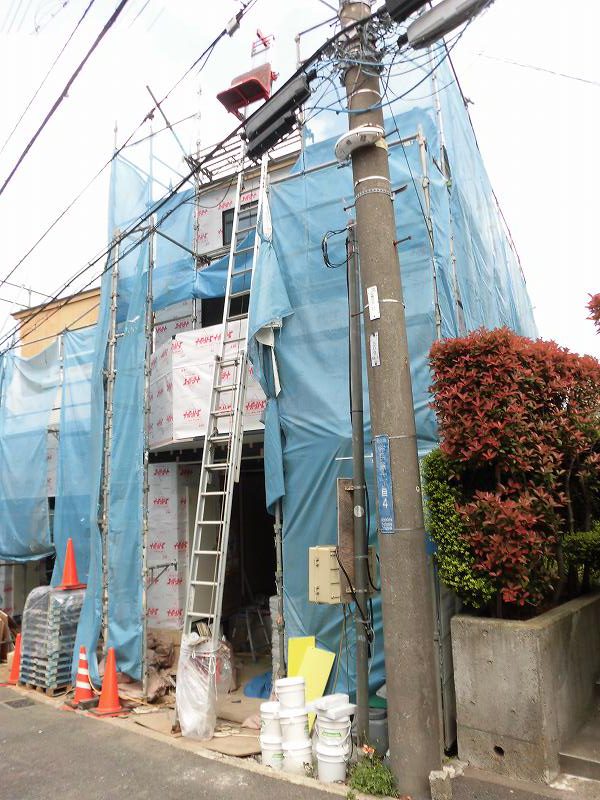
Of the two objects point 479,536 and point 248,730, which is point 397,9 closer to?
point 479,536

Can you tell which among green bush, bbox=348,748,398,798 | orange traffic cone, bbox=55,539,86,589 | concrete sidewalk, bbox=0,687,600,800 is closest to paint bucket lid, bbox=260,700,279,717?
concrete sidewalk, bbox=0,687,600,800

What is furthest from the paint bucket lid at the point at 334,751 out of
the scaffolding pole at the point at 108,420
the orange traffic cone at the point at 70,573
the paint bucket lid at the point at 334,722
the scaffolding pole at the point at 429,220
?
the orange traffic cone at the point at 70,573

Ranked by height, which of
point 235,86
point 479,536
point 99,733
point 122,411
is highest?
point 235,86

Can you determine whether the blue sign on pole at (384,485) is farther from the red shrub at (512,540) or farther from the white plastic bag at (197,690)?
the white plastic bag at (197,690)

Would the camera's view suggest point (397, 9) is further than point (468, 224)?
No

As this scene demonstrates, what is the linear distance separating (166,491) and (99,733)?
3.68 meters

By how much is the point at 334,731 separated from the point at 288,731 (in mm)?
533

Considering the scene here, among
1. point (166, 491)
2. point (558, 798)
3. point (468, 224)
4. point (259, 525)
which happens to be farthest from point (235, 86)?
point (558, 798)

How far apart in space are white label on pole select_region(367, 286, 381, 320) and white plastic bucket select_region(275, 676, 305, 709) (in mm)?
3235

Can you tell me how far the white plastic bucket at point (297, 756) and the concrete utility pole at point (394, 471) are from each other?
970mm

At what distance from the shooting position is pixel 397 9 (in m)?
4.52

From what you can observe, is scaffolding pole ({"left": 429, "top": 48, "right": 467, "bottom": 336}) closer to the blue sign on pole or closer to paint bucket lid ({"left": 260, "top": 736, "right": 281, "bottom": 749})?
the blue sign on pole

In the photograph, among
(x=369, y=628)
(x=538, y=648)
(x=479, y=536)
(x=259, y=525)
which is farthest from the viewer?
(x=259, y=525)

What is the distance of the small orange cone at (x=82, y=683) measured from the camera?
275 inches
